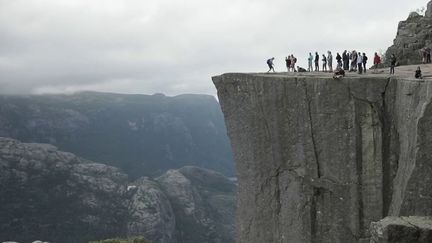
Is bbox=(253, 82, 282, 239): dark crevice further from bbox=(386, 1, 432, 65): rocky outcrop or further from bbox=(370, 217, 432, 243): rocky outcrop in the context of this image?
bbox=(386, 1, 432, 65): rocky outcrop

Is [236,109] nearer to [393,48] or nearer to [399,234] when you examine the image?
[399,234]

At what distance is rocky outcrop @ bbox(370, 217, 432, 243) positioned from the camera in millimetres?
29031

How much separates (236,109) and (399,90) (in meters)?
14.7

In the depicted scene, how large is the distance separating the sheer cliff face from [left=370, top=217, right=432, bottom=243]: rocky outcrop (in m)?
3.65

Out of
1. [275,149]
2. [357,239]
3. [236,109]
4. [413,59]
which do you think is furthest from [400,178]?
[413,59]

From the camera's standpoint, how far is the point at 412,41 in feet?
200

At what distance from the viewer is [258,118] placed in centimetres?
→ 4472

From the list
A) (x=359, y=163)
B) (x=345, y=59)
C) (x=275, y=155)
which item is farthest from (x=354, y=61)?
(x=359, y=163)

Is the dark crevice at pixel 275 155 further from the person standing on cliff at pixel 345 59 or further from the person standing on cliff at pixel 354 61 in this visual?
the person standing on cliff at pixel 345 59

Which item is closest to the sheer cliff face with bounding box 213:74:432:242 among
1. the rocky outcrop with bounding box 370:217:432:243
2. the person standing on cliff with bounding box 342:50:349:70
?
the rocky outcrop with bounding box 370:217:432:243

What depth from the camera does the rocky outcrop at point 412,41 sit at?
5931cm

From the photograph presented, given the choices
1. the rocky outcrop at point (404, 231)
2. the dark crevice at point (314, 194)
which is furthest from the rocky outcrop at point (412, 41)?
the rocky outcrop at point (404, 231)

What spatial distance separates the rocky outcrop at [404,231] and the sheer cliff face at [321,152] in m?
3.65

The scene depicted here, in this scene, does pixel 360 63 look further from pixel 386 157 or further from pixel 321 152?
pixel 386 157
